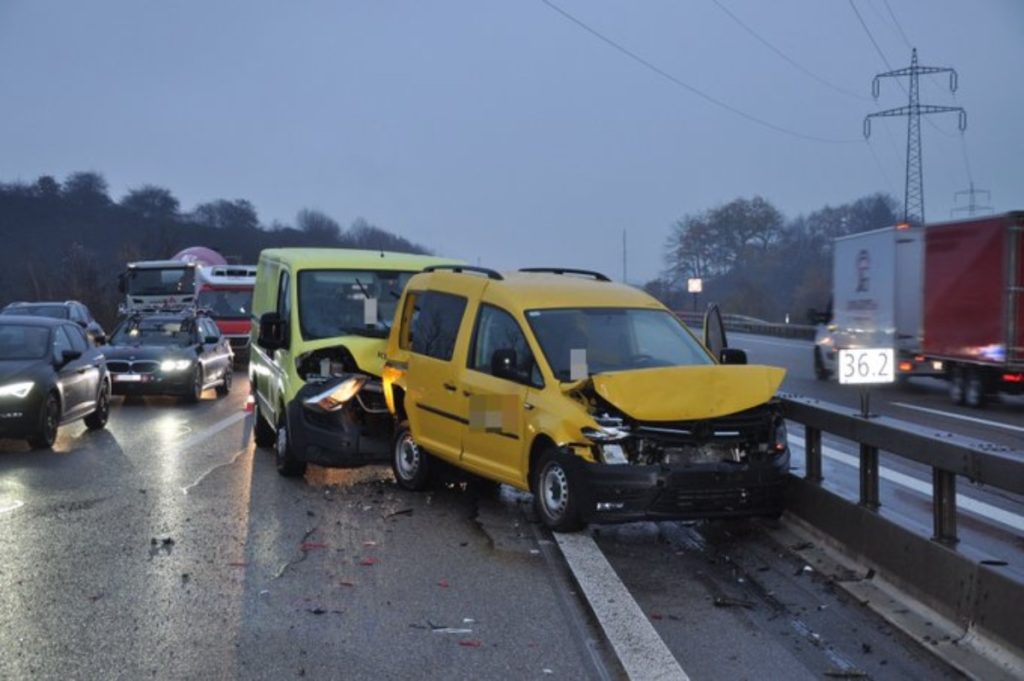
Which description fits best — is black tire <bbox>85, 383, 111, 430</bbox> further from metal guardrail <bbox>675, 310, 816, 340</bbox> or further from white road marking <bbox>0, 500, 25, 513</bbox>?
metal guardrail <bbox>675, 310, 816, 340</bbox>

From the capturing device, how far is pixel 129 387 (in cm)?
1880

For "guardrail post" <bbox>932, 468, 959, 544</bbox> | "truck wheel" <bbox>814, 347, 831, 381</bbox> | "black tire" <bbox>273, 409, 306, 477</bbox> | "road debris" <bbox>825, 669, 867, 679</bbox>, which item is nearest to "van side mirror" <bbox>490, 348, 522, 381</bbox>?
"black tire" <bbox>273, 409, 306, 477</bbox>

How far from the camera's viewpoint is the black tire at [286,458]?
34.8ft

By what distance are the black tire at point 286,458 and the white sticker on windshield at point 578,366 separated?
354cm

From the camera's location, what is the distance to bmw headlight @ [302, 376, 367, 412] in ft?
33.8

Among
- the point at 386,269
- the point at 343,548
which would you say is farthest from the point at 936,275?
the point at 343,548

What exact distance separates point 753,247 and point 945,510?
81772mm

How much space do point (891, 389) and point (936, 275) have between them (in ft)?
12.5

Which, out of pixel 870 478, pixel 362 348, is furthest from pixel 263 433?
pixel 870 478

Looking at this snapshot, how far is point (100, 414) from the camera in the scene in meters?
15.1

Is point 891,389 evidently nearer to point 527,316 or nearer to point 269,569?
point 527,316

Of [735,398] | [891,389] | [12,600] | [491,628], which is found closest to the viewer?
[491,628]

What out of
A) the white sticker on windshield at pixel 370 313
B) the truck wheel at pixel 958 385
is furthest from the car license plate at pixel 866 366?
the truck wheel at pixel 958 385

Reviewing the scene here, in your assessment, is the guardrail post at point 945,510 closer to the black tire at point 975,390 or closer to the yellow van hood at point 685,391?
the yellow van hood at point 685,391
